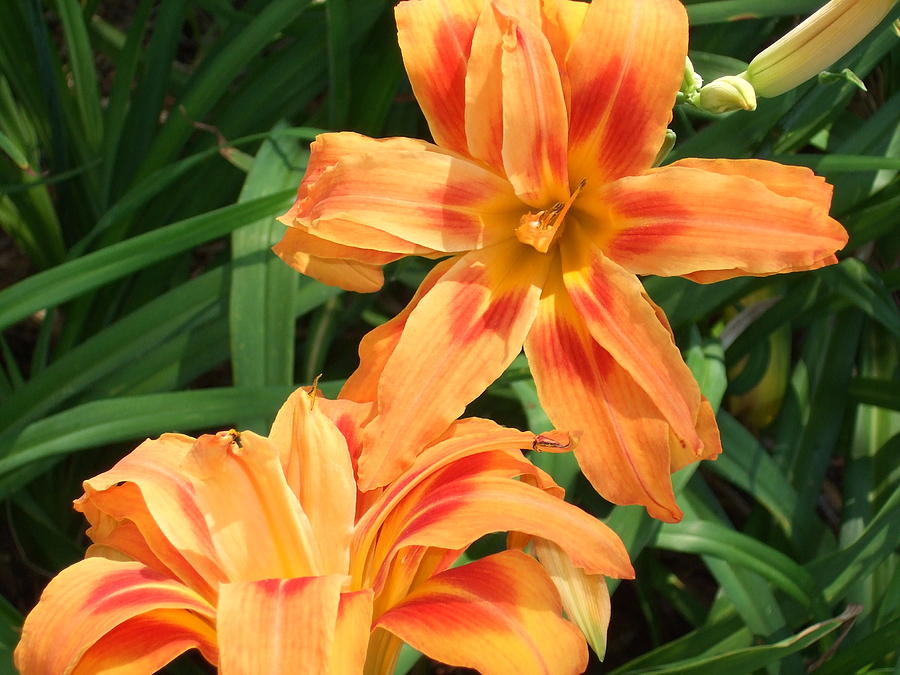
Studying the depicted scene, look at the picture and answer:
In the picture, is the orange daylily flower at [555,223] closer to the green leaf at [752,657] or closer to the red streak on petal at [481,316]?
the red streak on petal at [481,316]

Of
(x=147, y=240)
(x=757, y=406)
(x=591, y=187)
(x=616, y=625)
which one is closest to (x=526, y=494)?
(x=591, y=187)

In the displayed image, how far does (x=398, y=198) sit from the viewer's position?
688mm

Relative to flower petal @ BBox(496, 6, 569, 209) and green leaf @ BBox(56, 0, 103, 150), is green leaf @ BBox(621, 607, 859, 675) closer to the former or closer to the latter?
flower petal @ BBox(496, 6, 569, 209)

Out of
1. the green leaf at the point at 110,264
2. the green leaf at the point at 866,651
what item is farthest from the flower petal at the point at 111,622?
the green leaf at the point at 866,651

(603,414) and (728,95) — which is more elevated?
(728,95)

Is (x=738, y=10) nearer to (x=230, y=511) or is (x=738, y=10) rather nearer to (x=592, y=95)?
(x=592, y=95)

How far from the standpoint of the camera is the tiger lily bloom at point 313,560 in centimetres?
55

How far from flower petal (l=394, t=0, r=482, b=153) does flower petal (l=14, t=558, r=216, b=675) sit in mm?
402

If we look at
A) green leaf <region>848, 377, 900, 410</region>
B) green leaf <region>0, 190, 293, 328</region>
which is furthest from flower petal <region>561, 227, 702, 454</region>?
green leaf <region>848, 377, 900, 410</region>

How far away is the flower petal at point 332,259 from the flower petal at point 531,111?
12cm

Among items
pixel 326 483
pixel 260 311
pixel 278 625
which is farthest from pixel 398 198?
pixel 260 311

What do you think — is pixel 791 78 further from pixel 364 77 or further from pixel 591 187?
pixel 364 77

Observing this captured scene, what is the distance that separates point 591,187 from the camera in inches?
29.1

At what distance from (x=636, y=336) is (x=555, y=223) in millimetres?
115
